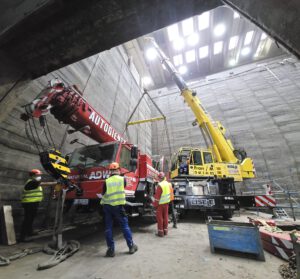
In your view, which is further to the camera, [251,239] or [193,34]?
[193,34]

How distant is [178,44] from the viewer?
15.9 m

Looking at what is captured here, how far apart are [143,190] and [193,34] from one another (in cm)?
1564

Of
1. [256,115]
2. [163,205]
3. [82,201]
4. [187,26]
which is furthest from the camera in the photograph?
[187,26]

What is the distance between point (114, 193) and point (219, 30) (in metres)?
17.0

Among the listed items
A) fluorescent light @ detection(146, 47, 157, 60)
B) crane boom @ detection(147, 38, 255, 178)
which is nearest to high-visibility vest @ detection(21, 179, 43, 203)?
crane boom @ detection(147, 38, 255, 178)

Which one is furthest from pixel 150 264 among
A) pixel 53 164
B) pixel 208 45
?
pixel 208 45

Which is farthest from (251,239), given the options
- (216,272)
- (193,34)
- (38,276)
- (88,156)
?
(193,34)

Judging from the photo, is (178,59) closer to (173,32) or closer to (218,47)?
(173,32)

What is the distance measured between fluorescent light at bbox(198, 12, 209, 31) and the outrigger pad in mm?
15594

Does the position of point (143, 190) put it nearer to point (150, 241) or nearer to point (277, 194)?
point (150, 241)

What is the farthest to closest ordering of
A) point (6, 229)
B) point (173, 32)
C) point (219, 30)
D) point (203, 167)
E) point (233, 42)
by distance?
1. point (233, 42)
2. point (173, 32)
3. point (219, 30)
4. point (203, 167)
5. point (6, 229)

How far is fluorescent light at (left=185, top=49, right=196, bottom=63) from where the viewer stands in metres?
16.8

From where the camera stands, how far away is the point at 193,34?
49.2 ft

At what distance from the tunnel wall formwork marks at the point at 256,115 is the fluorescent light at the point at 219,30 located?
3481 mm
